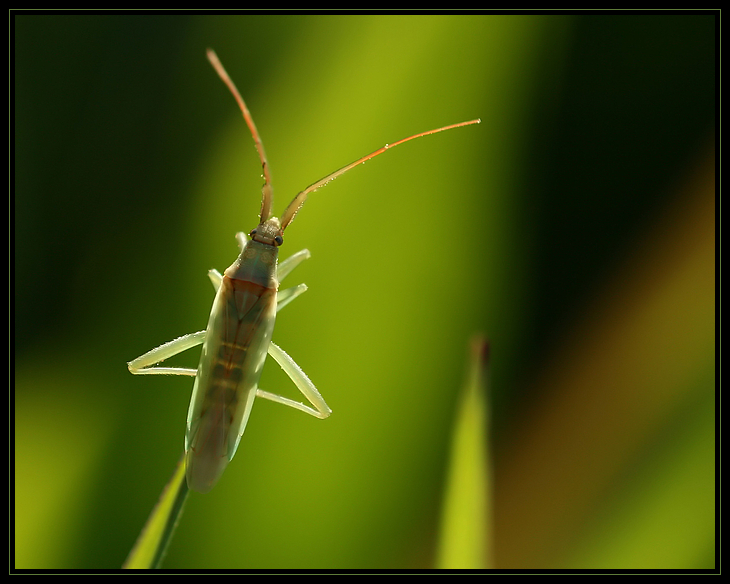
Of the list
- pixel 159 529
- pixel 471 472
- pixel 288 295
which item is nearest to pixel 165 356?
pixel 288 295

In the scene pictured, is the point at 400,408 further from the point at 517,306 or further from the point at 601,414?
the point at 601,414

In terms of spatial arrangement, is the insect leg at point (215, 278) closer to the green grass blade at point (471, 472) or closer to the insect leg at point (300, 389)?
the insect leg at point (300, 389)

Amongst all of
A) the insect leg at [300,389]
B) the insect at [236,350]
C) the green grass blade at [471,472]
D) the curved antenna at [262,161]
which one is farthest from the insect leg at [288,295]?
the green grass blade at [471,472]

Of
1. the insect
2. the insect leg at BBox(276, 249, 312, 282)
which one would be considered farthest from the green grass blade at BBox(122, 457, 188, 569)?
the insect leg at BBox(276, 249, 312, 282)

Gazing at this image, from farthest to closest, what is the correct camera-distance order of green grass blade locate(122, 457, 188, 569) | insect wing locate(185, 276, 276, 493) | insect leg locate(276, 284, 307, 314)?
1. insect leg locate(276, 284, 307, 314)
2. insect wing locate(185, 276, 276, 493)
3. green grass blade locate(122, 457, 188, 569)

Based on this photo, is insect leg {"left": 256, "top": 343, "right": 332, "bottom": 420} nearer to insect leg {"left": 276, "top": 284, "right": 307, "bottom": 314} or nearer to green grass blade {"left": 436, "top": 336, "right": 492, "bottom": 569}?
insect leg {"left": 276, "top": 284, "right": 307, "bottom": 314}

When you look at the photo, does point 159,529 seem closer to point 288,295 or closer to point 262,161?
point 288,295
